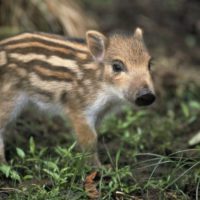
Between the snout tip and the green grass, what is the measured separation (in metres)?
0.40

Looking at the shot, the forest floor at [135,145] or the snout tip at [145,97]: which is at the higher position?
the snout tip at [145,97]

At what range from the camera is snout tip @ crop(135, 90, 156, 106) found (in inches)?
198

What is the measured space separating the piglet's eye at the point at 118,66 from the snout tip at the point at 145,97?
0.36m

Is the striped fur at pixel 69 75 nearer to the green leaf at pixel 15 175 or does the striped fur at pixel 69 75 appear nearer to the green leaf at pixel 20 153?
the green leaf at pixel 20 153

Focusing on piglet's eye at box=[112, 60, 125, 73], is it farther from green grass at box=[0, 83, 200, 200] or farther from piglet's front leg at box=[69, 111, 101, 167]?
green grass at box=[0, 83, 200, 200]

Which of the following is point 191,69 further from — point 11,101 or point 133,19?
point 11,101

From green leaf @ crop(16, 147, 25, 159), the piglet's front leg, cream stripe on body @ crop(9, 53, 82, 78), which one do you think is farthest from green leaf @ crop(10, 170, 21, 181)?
cream stripe on body @ crop(9, 53, 82, 78)

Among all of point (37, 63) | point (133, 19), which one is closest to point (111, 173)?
point (37, 63)

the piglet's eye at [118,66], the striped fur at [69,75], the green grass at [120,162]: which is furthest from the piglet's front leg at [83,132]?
the piglet's eye at [118,66]

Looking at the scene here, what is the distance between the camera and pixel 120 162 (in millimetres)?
5488

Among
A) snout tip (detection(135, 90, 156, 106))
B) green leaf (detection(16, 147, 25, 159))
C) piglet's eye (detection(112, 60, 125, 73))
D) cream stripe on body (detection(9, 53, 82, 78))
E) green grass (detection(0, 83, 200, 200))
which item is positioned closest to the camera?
green grass (detection(0, 83, 200, 200))

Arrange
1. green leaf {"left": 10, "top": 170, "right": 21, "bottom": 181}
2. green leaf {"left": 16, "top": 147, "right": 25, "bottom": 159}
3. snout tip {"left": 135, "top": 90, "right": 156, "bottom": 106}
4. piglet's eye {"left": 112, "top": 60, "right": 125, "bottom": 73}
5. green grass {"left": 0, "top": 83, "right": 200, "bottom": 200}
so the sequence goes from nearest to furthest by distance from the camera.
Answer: green grass {"left": 0, "top": 83, "right": 200, "bottom": 200}, green leaf {"left": 10, "top": 170, "right": 21, "bottom": 181}, snout tip {"left": 135, "top": 90, "right": 156, "bottom": 106}, green leaf {"left": 16, "top": 147, "right": 25, "bottom": 159}, piglet's eye {"left": 112, "top": 60, "right": 125, "bottom": 73}

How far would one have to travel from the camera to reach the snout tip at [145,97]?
502 cm

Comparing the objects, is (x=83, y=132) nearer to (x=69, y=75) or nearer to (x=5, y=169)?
(x=69, y=75)
